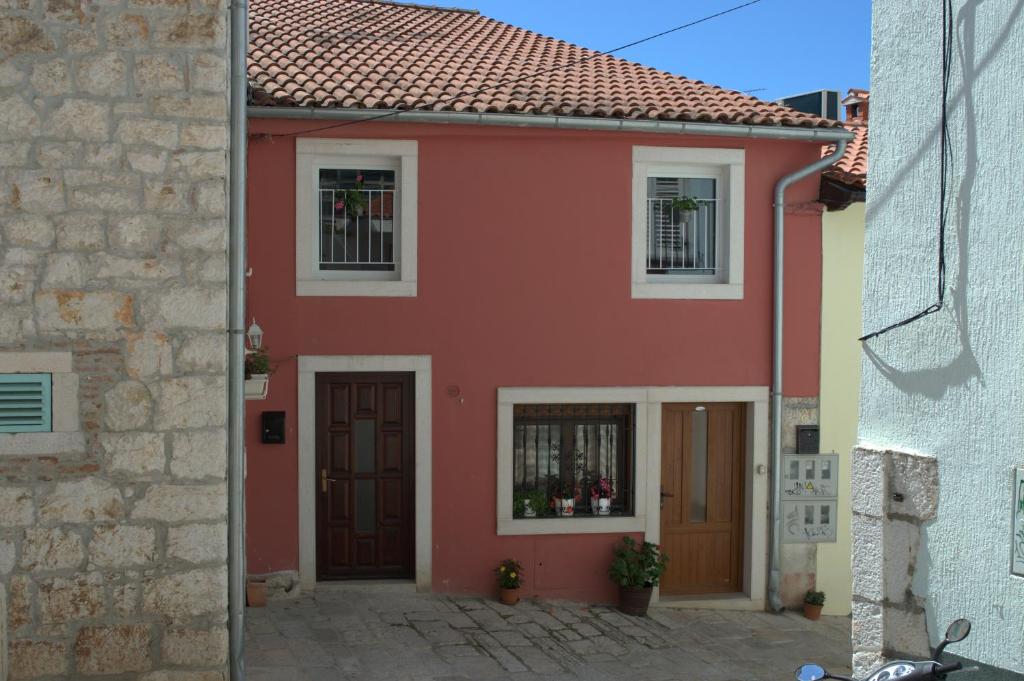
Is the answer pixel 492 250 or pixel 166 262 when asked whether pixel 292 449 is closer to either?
pixel 492 250

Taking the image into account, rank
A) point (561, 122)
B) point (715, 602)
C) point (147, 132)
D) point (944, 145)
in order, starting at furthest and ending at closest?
point (715, 602)
point (561, 122)
point (147, 132)
point (944, 145)

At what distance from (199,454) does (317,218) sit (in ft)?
14.1

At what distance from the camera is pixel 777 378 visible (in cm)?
986

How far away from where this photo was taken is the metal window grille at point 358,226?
30.7 feet

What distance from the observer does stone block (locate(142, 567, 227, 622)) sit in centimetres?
532

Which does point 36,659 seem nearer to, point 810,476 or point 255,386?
point 255,386

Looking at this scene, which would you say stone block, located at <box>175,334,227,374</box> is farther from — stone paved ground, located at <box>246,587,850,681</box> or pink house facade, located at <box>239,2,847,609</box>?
Answer: pink house facade, located at <box>239,2,847,609</box>

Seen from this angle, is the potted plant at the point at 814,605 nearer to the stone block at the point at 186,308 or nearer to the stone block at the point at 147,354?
the stone block at the point at 186,308

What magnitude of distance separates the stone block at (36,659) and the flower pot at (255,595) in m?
3.40

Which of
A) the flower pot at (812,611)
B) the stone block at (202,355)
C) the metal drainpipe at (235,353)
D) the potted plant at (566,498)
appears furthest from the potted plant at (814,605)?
the stone block at (202,355)

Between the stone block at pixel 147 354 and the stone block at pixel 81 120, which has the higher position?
the stone block at pixel 81 120

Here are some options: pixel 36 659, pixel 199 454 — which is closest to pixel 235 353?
pixel 199 454

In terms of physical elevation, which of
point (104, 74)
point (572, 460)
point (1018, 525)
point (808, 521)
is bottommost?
point (808, 521)

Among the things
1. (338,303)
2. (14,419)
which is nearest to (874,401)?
(14,419)
